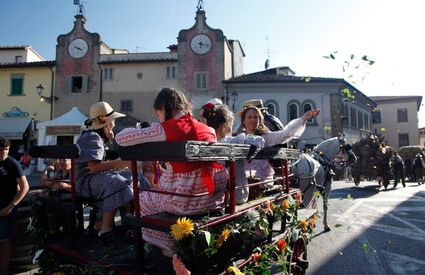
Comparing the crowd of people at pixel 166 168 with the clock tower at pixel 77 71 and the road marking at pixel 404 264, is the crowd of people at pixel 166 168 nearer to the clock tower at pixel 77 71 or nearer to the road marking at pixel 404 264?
the road marking at pixel 404 264

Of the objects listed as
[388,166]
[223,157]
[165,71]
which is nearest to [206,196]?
[223,157]

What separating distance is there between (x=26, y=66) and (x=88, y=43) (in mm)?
5194

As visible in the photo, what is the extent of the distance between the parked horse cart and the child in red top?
0.31 ft

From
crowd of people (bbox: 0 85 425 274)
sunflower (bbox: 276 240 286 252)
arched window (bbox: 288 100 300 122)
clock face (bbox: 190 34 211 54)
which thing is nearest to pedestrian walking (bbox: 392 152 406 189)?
arched window (bbox: 288 100 300 122)

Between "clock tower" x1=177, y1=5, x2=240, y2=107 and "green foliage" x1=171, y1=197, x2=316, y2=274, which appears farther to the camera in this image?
"clock tower" x1=177, y1=5, x2=240, y2=107

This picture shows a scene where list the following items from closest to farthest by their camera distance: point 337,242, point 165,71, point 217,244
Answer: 1. point 217,244
2. point 337,242
3. point 165,71

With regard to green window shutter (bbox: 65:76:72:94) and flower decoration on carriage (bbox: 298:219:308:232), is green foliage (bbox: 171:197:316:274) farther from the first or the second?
green window shutter (bbox: 65:76:72:94)

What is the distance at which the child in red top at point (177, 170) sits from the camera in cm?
235

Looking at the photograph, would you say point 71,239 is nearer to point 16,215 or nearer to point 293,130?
point 16,215

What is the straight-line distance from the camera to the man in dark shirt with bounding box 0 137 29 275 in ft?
13.0

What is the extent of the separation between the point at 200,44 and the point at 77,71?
33.0 feet

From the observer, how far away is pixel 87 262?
8.25 ft

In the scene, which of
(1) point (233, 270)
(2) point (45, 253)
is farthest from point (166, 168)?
(2) point (45, 253)

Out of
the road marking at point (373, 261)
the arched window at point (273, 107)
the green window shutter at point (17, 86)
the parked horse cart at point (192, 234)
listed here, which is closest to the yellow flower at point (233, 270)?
the parked horse cart at point (192, 234)
